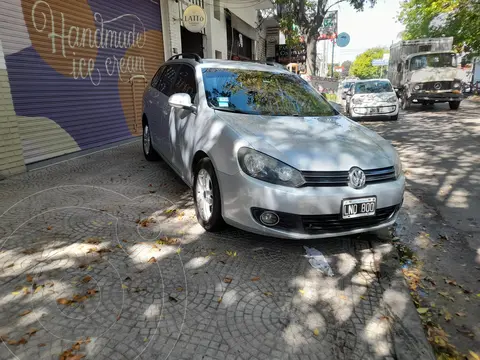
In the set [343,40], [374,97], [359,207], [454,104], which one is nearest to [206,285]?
[359,207]

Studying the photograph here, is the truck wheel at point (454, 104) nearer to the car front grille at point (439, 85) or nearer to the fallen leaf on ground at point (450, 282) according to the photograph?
the car front grille at point (439, 85)

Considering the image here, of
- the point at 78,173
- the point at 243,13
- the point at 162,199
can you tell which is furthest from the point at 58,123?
the point at 243,13

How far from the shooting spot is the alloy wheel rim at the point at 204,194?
3.54 m

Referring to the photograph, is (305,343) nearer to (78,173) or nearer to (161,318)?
(161,318)

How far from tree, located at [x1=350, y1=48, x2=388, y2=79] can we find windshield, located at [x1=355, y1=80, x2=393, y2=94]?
88.1m

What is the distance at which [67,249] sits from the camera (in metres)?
3.26

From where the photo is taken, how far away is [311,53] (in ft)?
61.7

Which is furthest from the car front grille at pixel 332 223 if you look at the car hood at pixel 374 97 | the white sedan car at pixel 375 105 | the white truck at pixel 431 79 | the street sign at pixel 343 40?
the street sign at pixel 343 40

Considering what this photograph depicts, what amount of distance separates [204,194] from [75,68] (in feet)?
17.9

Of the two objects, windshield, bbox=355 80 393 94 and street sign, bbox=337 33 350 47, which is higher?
street sign, bbox=337 33 350 47

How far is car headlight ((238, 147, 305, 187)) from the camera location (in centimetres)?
291

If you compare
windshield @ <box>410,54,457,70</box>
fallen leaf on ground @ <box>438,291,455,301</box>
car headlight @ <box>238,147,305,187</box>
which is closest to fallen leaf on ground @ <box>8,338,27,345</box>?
car headlight @ <box>238,147,305,187</box>

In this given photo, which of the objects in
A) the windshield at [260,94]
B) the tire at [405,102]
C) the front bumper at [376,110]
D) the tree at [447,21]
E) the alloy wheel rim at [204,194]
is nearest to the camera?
the alloy wheel rim at [204,194]

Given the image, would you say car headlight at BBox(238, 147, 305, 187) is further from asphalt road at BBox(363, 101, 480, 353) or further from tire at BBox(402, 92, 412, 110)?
tire at BBox(402, 92, 412, 110)
